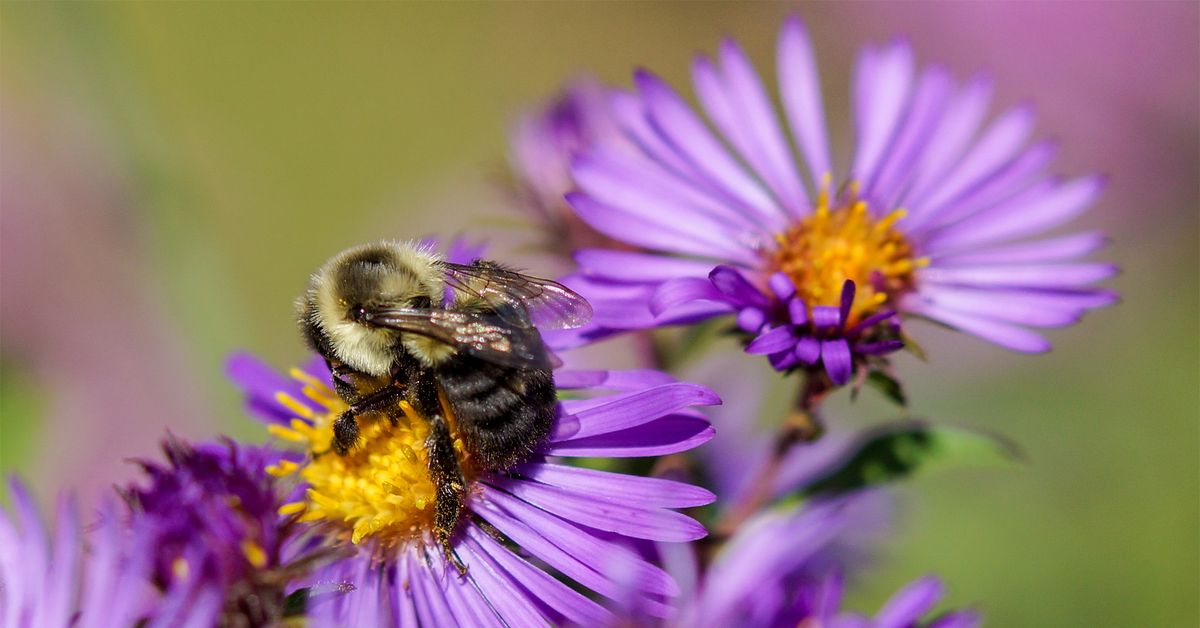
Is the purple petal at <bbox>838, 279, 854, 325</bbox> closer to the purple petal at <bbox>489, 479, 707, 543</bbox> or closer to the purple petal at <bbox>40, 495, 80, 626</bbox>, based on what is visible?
the purple petal at <bbox>489, 479, 707, 543</bbox>

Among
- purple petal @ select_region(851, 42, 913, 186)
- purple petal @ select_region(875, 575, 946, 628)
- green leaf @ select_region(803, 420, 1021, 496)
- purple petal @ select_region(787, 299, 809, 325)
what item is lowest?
purple petal @ select_region(875, 575, 946, 628)

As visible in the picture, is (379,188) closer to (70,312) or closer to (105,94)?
(70,312)

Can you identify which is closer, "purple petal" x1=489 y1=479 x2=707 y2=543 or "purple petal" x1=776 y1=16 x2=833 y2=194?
"purple petal" x1=489 y1=479 x2=707 y2=543

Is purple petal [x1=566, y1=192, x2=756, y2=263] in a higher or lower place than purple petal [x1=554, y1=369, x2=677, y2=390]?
higher

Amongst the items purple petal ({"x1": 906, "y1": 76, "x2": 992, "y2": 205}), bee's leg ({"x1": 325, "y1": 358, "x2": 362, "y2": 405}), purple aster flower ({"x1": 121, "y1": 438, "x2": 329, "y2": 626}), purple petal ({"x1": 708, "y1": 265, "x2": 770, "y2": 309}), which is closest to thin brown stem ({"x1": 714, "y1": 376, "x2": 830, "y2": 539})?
purple petal ({"x1": 708, "y1": 265, "x2": 770, "y2": 309})

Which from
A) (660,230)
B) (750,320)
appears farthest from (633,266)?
(750,320)

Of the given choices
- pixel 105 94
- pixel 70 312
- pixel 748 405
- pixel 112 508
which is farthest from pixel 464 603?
pixel 70 312
